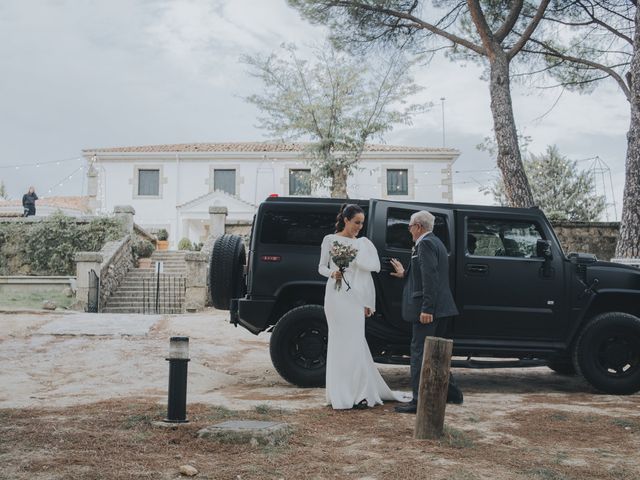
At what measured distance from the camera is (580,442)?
4867 millimetres

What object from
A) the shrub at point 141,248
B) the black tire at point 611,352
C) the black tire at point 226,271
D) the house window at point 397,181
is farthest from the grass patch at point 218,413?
the house window at point 397,181

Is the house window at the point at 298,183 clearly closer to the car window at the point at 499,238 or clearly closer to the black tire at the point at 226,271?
the black tire at the point at 226,271

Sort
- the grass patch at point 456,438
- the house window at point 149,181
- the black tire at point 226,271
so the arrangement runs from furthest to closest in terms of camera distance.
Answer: the house window at point 149,181 → the black tire at point 226,271 → the grass patch at point 456,438

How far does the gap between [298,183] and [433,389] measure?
2899 cm

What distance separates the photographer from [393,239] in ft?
23.4

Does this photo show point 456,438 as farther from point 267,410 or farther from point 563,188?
point 563,188

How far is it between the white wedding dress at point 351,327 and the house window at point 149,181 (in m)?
29.0

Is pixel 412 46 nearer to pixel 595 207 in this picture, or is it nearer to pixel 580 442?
pixel 580 442

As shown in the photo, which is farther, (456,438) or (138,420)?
(138,420)

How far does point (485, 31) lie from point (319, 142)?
46.9 ft

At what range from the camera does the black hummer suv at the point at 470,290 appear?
7023mm

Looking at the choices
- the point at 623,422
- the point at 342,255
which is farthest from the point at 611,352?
the point at 342,255

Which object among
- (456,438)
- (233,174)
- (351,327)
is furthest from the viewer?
(233,174)

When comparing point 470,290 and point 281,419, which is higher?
point 470,290
